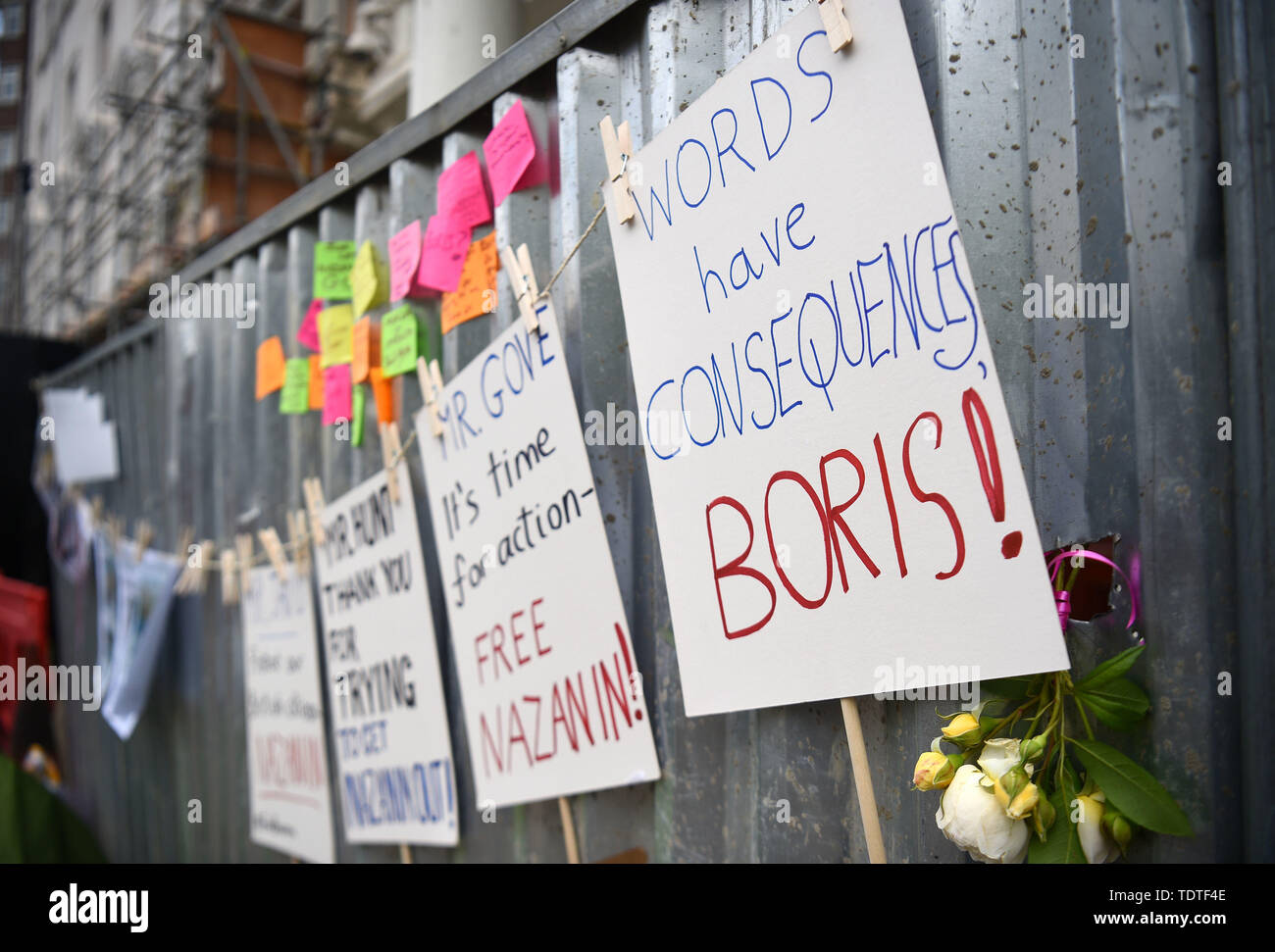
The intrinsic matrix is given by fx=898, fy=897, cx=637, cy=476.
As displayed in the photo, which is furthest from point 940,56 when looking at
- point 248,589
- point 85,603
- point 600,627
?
point 85,603

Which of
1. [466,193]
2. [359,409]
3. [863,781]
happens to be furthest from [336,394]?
[863,781]

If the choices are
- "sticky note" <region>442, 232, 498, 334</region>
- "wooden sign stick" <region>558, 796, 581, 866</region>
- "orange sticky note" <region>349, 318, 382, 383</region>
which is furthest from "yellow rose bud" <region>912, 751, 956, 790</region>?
"orange sticky note" <region>349, 318, 382, 383</region>

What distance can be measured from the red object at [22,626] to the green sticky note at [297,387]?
2.59 metres

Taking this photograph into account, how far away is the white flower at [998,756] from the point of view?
0.94 metres

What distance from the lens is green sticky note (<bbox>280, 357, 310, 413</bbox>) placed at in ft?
8.64

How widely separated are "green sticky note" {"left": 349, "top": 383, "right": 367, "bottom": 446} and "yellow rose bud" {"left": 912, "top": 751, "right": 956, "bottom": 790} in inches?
69.4

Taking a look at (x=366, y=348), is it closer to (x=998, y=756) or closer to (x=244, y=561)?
(x=244, y=561)

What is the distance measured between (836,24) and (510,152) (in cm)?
87

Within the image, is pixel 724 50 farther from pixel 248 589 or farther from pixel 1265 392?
pixel 248 589

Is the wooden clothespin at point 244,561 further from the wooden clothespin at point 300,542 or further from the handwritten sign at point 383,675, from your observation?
the handwritten sign at point 383,675

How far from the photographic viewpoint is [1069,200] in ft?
3.44

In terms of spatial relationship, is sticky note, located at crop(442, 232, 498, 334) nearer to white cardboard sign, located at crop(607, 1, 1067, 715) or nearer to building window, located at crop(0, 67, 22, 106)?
white cardboard sign, located at crop(607, 1, 1067, 715)

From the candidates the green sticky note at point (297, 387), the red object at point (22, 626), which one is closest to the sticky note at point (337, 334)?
the green sticky note at point (297, 387)

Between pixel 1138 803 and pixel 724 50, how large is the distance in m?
1.23
